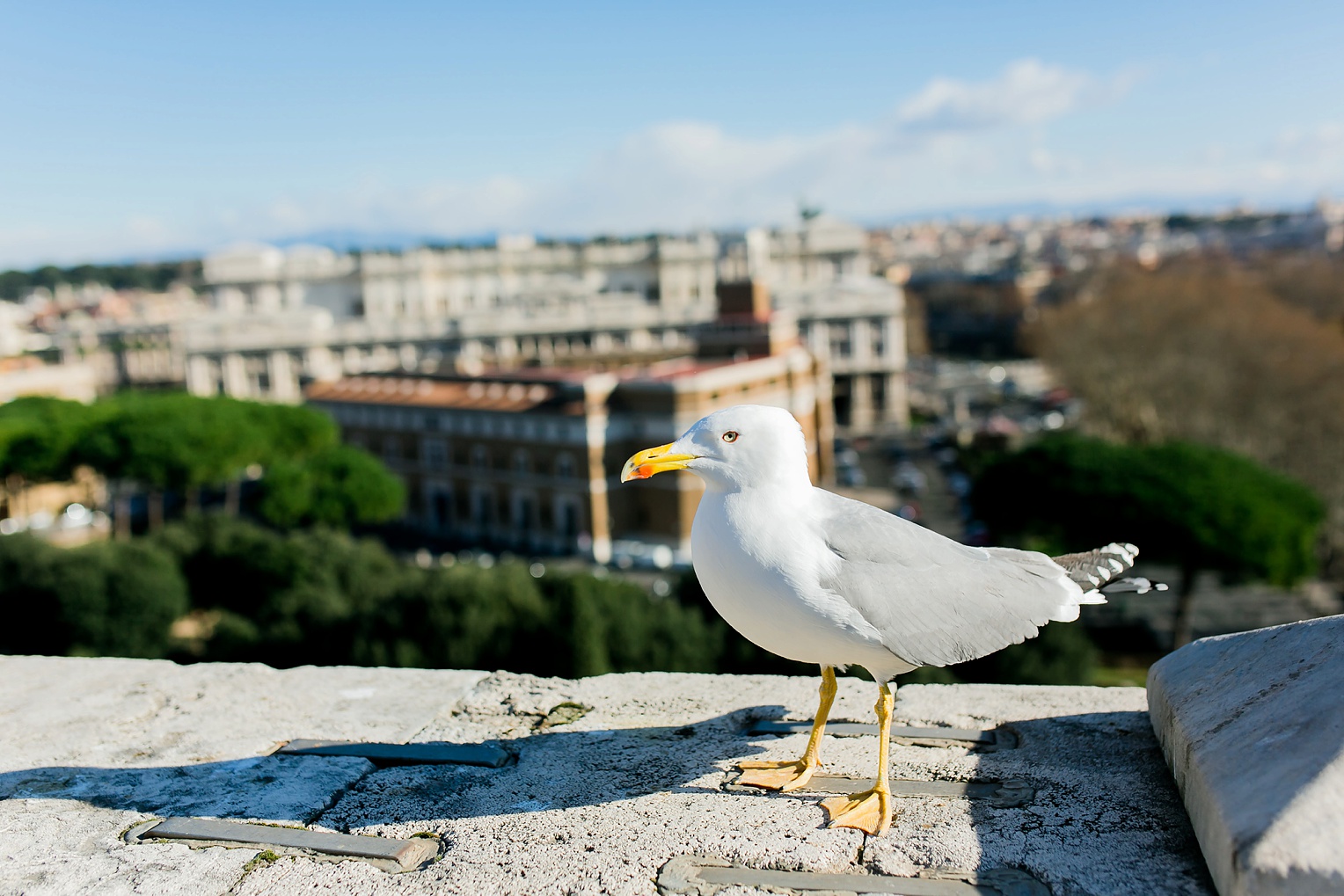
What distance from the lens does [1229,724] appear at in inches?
101

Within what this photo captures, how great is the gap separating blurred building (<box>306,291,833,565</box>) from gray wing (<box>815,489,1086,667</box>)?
2472 centimetres

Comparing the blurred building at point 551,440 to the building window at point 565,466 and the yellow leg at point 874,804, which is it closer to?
the building window at point 565,466

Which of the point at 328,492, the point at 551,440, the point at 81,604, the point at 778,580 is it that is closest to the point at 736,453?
the point at 778,580

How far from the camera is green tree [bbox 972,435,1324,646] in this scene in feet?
58.8

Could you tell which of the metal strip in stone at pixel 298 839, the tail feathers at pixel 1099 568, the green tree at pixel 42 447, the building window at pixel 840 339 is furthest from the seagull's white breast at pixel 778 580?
the building window at pixel 840 339

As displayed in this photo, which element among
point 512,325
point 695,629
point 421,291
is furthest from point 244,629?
point 421,291

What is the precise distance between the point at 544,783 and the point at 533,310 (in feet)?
169

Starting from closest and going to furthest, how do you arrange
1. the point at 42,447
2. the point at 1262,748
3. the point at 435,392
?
the point at 1262,748
the point at 42,447
the point at 435,392

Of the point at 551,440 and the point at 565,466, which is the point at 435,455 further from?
the point at 565,466

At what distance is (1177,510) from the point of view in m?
18.0

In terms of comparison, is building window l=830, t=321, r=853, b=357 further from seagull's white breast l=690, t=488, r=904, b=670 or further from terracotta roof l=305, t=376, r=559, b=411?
seagull's white breast l=690, t=488, r=904, b=670

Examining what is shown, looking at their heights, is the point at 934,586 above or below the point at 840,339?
above

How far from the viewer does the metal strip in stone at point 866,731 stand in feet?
10.6

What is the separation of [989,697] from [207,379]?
2061 inches
